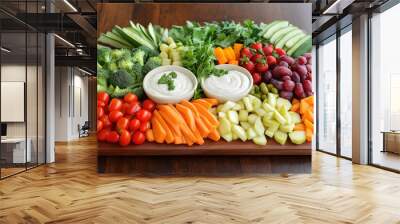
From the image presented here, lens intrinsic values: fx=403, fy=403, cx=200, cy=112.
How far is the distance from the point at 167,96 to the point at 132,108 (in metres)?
0.50

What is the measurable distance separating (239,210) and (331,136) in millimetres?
5926

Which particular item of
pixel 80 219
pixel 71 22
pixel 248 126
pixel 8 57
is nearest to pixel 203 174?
pixel 248 126

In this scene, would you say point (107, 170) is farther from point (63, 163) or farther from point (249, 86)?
point (249, 86)

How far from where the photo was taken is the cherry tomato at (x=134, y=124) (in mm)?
5418

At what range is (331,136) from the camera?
8984mm

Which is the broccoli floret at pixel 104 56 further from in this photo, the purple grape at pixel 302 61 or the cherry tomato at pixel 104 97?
the purple grape at pixel 302 61

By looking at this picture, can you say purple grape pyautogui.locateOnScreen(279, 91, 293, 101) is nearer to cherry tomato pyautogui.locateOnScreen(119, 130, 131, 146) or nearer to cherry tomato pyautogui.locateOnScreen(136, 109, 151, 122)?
cherry tomato pyautogui.locateOnScreen(136, 109, 151, 122)

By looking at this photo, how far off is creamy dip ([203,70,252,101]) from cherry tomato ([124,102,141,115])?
0.94 meters

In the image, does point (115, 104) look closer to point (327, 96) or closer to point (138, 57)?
point (138, 57)

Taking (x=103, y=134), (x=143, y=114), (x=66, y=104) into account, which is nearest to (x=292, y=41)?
(x=143, y=114)

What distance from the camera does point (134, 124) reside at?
542 centimetres

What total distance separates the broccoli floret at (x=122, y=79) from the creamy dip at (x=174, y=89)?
0.25 meters

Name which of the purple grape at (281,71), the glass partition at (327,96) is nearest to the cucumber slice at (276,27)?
the purple grape at (281,71)

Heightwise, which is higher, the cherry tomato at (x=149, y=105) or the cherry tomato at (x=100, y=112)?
the cherry tomato at (x=149, y=105)
